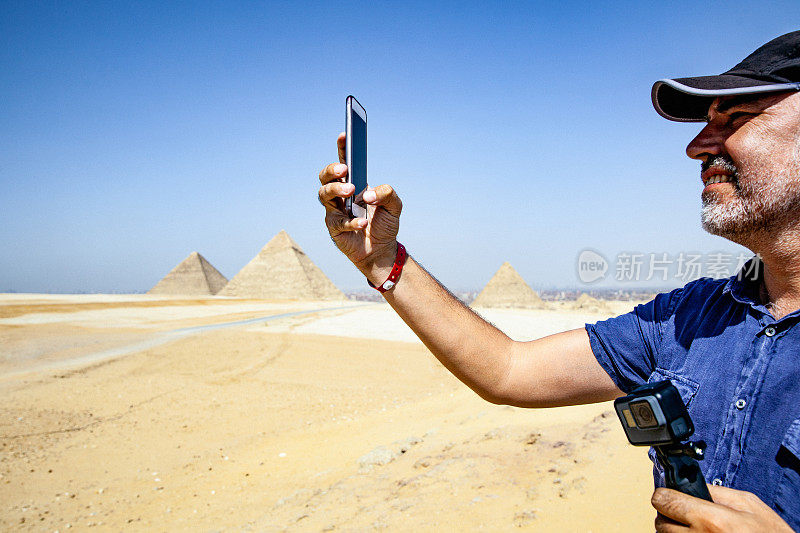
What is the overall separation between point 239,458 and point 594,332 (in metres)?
4.86

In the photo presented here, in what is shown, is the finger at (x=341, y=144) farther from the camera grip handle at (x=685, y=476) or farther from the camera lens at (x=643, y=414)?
the camera grip handle at (x=685, y=476)

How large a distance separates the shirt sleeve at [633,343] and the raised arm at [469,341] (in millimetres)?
45

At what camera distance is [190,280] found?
69.6 metres

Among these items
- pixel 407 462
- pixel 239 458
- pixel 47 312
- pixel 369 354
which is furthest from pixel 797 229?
pixel 47 312

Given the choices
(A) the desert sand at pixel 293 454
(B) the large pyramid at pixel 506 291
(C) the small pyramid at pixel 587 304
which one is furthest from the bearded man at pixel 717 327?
(B) the large pyramid at pixel 506 291

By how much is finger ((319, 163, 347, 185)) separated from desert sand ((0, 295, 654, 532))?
2249mm

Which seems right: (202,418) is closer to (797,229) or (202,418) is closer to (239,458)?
(239,458)

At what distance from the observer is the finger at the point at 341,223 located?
1421 millimetres

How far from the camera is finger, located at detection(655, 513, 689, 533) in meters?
0.88

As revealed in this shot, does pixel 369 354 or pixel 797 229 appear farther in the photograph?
pixel 369 354

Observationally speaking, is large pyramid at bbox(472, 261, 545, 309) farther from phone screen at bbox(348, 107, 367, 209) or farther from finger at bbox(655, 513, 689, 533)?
finger at bbox(655, 513, 689, 533)

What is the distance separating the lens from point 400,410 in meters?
7.05

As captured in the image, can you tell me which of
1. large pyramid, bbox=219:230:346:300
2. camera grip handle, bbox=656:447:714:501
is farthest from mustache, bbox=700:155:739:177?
large pyramid, bbox=219:230:346:300

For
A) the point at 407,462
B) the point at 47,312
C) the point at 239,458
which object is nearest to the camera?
the point at 407,462
